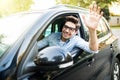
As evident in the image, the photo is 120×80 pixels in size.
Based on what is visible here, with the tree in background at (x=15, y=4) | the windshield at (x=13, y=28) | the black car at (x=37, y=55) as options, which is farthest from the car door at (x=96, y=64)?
the tree in background at (x=15, y=4)

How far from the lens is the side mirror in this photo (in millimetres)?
3023

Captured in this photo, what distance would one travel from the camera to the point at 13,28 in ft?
12.1

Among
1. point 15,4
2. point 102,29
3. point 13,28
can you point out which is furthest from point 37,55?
point 15,4

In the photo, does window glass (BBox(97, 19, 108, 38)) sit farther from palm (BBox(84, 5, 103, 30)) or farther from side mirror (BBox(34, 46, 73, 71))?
side mirror (BBox(34, 46, 73, 71))

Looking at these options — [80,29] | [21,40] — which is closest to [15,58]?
[21,40]

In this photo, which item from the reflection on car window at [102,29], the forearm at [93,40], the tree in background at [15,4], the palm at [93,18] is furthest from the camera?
the tree in background at [15,4]

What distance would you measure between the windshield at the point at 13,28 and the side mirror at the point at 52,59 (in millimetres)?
407

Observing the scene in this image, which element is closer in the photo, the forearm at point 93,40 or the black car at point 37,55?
the black car at point 37,55

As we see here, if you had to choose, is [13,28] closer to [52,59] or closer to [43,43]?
[43,43]

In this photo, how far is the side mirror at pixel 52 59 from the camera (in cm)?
302

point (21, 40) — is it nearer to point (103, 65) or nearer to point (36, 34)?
point (36, 34)

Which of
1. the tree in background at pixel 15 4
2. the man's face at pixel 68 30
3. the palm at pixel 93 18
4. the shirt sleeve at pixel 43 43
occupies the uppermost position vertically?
the palm at pixel 93 18

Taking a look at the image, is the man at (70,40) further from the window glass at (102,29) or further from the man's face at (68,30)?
the window glass at (102,29)

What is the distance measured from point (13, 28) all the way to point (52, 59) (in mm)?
838
